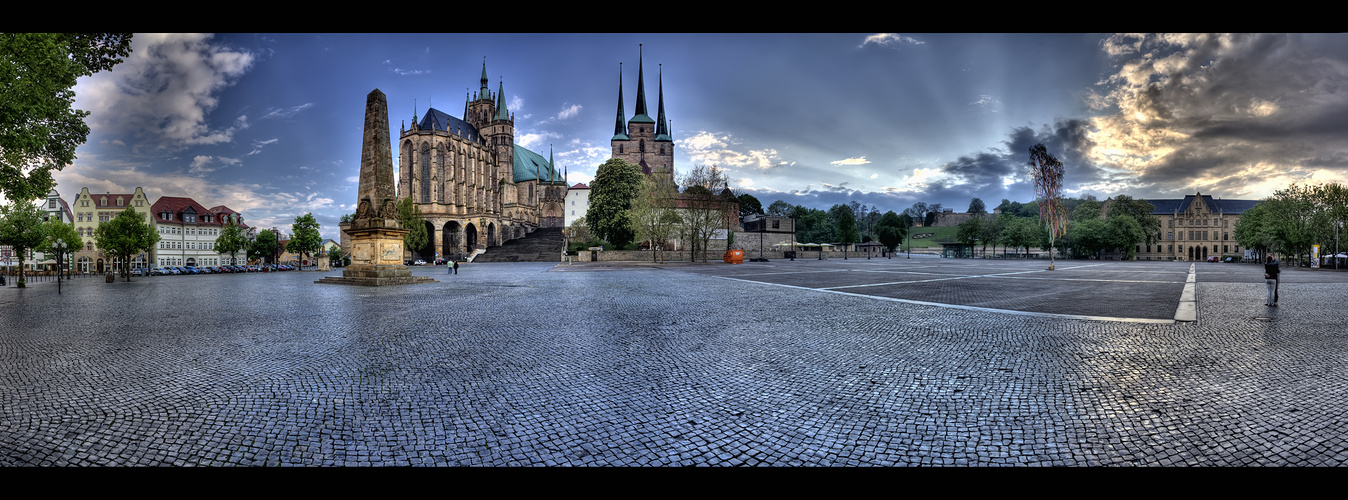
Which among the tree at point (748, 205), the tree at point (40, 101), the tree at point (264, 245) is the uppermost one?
the tree at point (748, 205)

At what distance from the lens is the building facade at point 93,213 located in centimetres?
5241

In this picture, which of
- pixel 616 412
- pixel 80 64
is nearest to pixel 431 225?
pixel 80 64

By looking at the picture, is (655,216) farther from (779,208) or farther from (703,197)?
(779,208)

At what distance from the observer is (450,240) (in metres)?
71.6

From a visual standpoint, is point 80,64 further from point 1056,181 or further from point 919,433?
point 1056,181

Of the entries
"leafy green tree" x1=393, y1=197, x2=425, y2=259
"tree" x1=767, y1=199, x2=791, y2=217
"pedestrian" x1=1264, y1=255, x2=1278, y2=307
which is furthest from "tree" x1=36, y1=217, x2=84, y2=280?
"tree" x1=767, y1=199, x2=791, y2=217

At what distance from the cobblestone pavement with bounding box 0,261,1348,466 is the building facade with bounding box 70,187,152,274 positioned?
208ft

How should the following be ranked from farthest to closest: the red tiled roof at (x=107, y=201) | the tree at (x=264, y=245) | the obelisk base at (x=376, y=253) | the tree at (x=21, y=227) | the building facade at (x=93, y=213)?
1. the tree at (x=264, y=245)
2. the red tiled roof at (x=107, y=201)
3. the building facade at (x=93, y=213)
4. the tree at (x=21, y=227)
5. the obelisk base at (x=376, y=253)

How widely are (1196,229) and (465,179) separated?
388 ft

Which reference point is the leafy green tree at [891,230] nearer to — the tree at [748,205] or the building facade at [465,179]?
the tree at [748,205]

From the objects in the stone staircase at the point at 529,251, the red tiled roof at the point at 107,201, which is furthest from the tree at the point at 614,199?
the red tiled roof at the point at 107,201

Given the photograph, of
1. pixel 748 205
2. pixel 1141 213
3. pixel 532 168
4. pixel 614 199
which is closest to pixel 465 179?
pixel 532 168

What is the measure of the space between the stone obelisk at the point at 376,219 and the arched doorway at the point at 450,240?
164 feet
